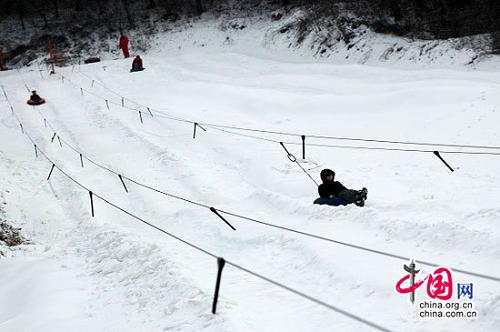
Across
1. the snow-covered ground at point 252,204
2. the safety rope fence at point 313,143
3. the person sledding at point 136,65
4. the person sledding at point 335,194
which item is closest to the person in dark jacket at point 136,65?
the person sledding at point 136,65

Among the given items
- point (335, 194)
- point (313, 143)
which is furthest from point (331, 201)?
point (313, 143)

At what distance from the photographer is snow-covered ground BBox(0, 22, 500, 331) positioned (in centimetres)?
666

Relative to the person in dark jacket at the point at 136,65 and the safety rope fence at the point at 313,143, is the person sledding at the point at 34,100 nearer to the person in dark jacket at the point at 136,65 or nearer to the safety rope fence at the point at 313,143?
the safety rope fence at the point at 313,143

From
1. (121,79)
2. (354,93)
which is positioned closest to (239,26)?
(121,79)

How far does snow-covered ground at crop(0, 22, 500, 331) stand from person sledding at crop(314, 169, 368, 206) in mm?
368

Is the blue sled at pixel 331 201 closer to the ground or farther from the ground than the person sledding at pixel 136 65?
closer to the ground

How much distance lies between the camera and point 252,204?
1134 cm

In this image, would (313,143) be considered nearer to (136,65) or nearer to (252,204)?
(252,204)

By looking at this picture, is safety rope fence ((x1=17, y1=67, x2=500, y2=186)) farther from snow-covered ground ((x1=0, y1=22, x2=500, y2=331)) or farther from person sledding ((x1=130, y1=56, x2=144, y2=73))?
person sledding ((x1=130, y1=56, x2=144, y2=73))

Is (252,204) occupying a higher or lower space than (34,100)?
lower

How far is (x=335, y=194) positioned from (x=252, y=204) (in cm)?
222

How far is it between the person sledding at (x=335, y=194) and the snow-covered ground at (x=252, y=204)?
0.37m

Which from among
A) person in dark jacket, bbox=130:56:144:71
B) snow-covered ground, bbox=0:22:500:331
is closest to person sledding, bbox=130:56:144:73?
person in dark jacket, bbox=130:56:144:71

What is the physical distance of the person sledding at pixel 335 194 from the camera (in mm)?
9648
